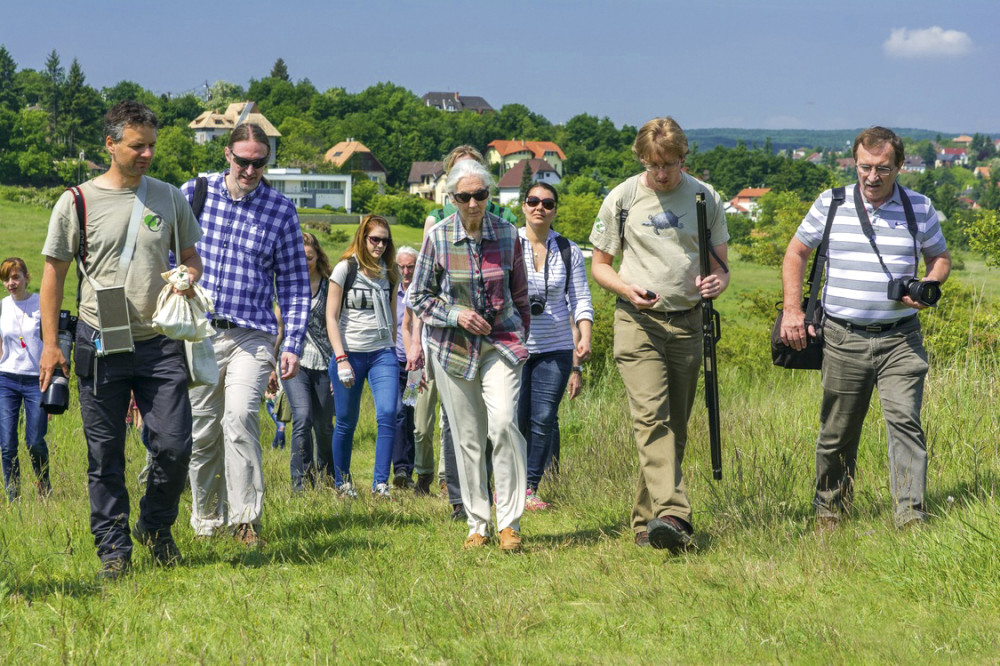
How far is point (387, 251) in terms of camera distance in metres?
8.32

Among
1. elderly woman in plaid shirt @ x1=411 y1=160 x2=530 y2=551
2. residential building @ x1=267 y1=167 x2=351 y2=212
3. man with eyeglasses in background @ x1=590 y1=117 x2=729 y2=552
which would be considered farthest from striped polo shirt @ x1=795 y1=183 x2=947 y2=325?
residential building @ x1=267 y1=167 x2=351 y2=212

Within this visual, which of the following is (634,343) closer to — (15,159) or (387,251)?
(387,251)

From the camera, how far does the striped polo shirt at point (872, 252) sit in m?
5.70

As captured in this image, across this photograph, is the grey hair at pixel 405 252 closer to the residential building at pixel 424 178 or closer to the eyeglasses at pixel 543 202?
the eyeglasses at pixel 543 202

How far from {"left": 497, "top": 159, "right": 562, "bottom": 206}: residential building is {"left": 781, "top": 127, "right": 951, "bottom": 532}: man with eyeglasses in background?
158 metres

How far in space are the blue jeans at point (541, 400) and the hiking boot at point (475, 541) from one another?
1.48 metres

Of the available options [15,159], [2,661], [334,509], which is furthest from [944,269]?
[15,159]

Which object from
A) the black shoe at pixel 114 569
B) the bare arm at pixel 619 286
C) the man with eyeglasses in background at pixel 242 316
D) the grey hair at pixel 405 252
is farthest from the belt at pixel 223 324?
the grey hair at pixel 405 252

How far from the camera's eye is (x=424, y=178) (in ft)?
565

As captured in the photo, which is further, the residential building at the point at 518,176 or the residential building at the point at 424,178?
the residential building at the point at 518,176

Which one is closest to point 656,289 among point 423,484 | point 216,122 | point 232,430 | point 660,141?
point 660,141

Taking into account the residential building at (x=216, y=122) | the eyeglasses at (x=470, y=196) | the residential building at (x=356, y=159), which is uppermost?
the residential building at (x=216, y=122)

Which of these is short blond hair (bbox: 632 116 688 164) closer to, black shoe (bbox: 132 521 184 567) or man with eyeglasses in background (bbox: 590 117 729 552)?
man with eyeglasses in background (bbox: 590 117 729 552)

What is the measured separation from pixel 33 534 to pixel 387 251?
3.37 meters
